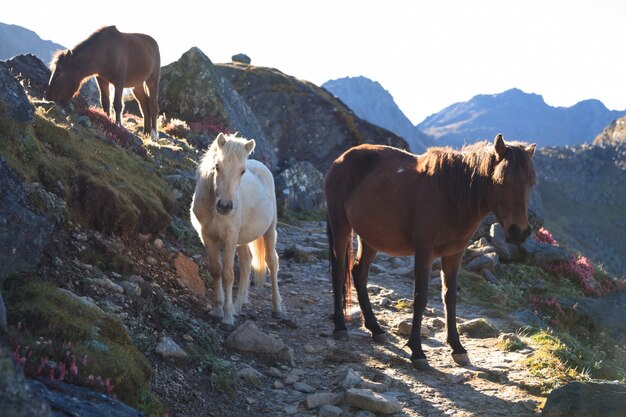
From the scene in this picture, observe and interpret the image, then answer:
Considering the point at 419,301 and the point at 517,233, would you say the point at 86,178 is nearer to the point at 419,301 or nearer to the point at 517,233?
the point at 419,301

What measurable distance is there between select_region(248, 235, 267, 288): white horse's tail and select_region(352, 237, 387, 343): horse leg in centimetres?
164

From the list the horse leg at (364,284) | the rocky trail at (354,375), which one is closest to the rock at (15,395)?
the rocky trail at (354,375)

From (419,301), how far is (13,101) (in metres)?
5.80

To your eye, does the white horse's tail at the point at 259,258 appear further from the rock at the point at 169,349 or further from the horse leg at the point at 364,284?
the rock at the point at 169,349

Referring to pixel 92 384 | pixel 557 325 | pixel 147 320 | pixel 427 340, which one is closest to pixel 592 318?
pixel 557 325

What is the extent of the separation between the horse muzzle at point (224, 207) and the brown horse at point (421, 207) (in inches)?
83.8

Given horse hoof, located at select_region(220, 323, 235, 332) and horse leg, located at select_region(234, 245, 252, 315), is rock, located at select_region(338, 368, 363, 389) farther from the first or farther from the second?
horse leg, located at select_region(234, 245, 252, 315)

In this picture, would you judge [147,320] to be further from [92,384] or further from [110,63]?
[110,63]

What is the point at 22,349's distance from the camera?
4.01 m

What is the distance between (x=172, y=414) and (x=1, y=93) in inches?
183

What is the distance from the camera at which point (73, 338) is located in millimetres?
4570

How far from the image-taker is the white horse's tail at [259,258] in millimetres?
9938

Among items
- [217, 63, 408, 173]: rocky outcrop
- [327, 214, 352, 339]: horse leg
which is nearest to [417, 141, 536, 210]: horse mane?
[327, 214, 352, 339]: horse leg

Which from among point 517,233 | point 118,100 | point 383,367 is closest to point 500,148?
point 517,233
